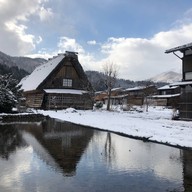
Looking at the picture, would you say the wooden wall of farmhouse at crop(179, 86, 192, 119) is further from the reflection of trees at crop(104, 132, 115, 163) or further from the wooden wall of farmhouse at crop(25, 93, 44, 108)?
the wooden wall of farmhouse at crop(25, 93, 44, 108)

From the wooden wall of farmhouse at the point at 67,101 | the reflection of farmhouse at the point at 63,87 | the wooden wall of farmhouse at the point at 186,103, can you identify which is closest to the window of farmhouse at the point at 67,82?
the reflection of farmhouse at the point at 63,87

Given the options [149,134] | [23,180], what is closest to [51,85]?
[149,134]

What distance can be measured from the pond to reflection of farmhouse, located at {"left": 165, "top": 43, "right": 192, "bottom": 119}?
14.7 meters

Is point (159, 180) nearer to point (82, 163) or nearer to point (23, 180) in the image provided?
point (82, 163)

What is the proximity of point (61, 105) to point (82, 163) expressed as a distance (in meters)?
40.4

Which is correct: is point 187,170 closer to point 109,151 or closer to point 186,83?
point 109,151

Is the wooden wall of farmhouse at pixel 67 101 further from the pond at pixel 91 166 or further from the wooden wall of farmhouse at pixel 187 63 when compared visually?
the pond at pixel 91 166

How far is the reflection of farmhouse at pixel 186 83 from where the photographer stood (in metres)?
29.3

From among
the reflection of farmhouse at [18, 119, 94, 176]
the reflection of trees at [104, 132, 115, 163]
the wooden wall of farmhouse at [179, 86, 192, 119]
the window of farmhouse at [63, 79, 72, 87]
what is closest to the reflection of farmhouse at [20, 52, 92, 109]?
the window of farmhouse at [63, 79, 72, 87]

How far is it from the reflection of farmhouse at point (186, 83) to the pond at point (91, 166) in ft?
48.4

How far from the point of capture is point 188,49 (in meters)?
30.4

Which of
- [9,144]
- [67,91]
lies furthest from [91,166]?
[67,91]

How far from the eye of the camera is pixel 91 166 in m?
10.3

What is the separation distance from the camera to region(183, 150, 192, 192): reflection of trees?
27.0 ft
